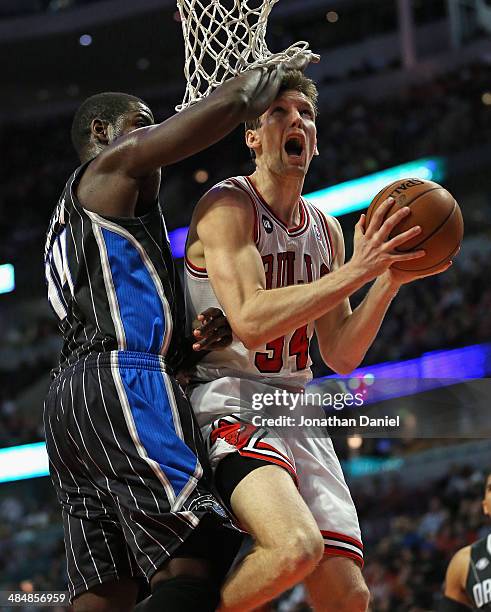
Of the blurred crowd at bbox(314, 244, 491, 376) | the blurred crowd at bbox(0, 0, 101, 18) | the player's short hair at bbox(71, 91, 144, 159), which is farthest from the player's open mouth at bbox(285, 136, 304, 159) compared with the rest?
the blurred crowd at bbox(0, 0, 101, 18)

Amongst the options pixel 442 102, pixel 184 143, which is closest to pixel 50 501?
→ pixel 442 102

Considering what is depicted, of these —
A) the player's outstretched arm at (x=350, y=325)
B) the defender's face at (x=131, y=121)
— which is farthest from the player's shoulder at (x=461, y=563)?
the defender's face at (x=131, y=121)

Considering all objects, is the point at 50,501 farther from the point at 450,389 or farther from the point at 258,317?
the point at 258,317

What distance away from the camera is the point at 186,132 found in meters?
3.27

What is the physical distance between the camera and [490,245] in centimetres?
1619

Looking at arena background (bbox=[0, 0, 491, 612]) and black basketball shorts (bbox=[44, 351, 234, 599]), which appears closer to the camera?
black basketball shorts (bbox=[44, 351, 234, 599])

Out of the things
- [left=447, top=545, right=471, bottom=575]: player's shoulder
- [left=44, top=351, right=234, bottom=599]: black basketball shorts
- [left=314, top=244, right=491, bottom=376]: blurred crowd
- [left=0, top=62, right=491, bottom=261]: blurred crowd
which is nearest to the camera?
[left=44, top=351, right=234, bottom=599]: black basketball shorts

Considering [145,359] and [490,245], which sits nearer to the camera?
[145,359]

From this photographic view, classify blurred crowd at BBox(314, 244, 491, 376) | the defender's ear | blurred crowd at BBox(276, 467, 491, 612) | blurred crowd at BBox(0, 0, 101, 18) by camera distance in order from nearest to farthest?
the defender's ear, blurred crowd at BBox(276, 467, 491, 612), blurred crowd at BBox(314, 244, 491, 376), blurred crowd at BBox(0, 0, 101, 18)

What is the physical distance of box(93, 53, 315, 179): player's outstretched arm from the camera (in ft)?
10.8

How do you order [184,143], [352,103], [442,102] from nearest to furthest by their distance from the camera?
1. [184,143]
2. [442,102]
3. [352,103]

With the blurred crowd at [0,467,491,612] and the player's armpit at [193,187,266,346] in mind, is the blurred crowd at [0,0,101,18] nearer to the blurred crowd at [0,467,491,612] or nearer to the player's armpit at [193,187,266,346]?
the blurred crowd at [0,467,491,612]

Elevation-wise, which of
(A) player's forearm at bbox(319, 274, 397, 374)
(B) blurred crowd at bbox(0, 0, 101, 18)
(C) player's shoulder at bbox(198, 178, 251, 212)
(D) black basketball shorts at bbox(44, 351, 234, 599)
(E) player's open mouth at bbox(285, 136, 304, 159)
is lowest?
(D) black basketball shorts at bbox(44, 351, 234, 599)

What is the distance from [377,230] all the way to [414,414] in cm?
251
